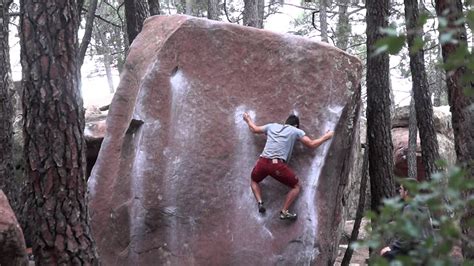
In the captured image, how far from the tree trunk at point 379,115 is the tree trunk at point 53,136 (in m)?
5.48

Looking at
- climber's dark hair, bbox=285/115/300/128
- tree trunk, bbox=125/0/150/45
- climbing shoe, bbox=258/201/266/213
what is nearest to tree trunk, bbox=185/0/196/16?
tree trunk, bbox=125/0/150/45

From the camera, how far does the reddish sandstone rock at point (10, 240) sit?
189 inches

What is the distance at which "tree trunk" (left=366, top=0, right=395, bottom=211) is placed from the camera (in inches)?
370

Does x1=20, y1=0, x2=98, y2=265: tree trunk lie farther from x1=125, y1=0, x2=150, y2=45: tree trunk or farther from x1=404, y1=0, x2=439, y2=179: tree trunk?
x1=404, y1=0, x2=439, y2=179: tree trunk

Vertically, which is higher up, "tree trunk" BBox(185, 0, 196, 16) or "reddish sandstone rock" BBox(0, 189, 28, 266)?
"tree trunk" BBox(185, 0, 196, 16)

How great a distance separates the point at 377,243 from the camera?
1416 mm

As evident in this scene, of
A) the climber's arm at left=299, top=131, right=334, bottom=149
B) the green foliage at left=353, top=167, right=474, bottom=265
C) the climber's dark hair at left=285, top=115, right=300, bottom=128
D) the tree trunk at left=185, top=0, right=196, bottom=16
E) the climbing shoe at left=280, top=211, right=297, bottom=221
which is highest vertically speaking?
the tree trunk at left=185, top=0, right=196, bottom=16

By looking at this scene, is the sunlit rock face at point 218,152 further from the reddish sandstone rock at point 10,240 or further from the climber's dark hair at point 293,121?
the reddish sandstone rock at point 10,240

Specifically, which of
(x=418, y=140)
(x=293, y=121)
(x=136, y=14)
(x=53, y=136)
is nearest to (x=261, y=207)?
(x=293, y=121)

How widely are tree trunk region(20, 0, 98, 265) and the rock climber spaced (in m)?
2.63

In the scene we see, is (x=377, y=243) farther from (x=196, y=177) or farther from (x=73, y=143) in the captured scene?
(x=196, y=177)

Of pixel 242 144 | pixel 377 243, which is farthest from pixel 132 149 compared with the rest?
pixel 377 243

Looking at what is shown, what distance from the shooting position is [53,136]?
16.4 ft

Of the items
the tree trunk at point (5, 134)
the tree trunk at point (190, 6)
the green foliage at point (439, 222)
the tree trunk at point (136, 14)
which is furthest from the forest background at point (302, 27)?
the green foliage at point (439, 222)
